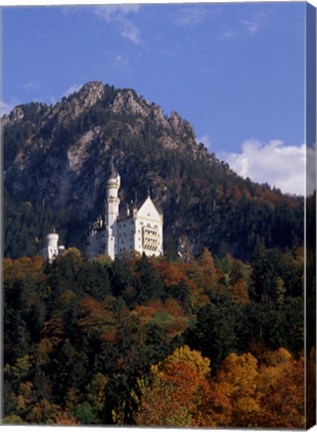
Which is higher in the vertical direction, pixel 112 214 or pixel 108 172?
pixel 108 172

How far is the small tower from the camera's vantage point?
67.6 ft

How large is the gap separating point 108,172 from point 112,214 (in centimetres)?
54

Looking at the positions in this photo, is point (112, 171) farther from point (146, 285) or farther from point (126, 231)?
point (146, 285)

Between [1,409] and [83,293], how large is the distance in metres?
1.78

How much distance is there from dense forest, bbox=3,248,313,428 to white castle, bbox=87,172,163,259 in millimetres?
162

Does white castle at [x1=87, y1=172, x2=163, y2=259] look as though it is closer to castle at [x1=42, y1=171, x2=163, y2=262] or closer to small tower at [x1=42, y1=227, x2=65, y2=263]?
castle at [x1=42, y1=171, x2=163, y2=262]

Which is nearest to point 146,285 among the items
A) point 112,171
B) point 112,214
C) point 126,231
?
point 126,231

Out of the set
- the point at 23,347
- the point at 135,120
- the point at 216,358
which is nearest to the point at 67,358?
the point at 23,347

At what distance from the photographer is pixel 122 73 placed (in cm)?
2006

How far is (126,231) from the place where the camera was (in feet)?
67.7

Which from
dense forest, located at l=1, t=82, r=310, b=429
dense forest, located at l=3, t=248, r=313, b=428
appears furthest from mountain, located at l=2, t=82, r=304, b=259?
dense forest, located at l=3, t=248, r=313, b=428

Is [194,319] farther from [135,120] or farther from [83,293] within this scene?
[135,120]

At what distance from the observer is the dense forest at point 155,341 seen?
63.3 ft

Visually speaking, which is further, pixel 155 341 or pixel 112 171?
pixel 112 171
